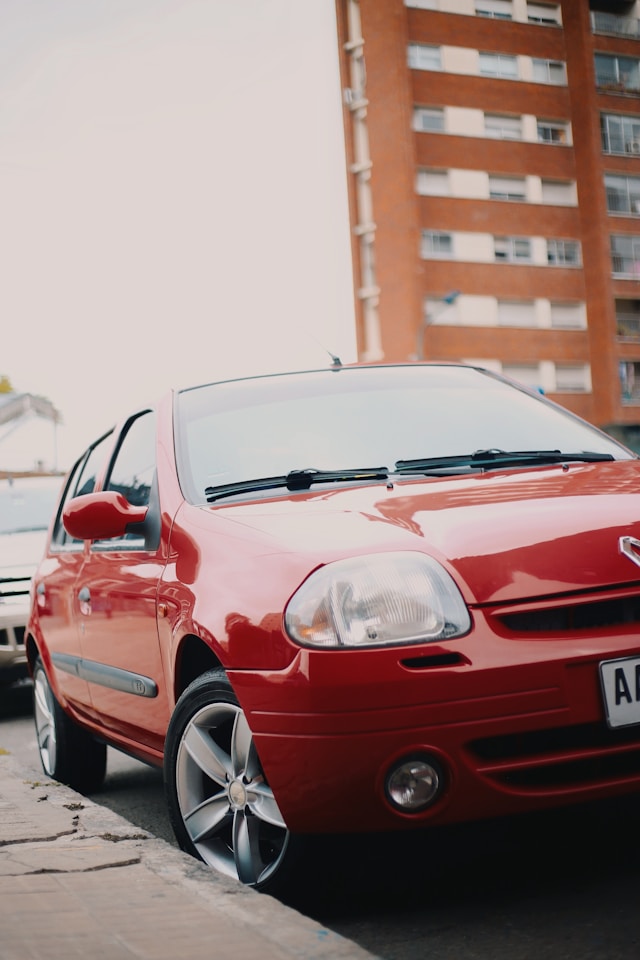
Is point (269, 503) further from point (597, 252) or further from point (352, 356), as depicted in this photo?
point (597, 252)

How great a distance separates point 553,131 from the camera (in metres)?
52.2

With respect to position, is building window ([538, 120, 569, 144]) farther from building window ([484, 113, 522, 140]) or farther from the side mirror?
the side mirror

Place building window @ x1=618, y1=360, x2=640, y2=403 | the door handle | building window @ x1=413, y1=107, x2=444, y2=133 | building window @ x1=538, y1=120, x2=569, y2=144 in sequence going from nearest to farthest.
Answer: the door handle < building window @ x1=413, y1=107, x2=444, y2=133 < building window @ x1=618, y1=360, x2=640, y2=403 < building window @ x1=538, y1=120, x2=569, y2=144

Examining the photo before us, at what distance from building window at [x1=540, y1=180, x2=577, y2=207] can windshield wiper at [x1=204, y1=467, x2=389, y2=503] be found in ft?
164

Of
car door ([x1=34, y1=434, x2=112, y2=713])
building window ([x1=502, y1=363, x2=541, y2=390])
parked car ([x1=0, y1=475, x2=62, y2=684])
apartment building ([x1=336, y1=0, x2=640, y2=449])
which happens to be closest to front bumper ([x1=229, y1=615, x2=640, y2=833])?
car door ([x1=34, y1=434, x2=112, y2=713])

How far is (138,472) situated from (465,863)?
6.19 feet

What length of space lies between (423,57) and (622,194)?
9814 millimetres

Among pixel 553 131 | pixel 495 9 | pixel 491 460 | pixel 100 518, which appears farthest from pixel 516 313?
pixel 100 518

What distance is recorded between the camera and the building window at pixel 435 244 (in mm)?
48562

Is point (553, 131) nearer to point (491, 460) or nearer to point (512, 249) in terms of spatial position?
point (512, 249)

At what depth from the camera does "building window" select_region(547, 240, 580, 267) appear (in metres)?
51.6

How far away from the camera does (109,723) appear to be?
Answer: 4.59 metres

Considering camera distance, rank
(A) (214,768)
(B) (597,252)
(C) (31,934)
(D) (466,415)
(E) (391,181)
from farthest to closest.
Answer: (B) (597,252) → (E) (391,181) → (D) (466,415) → (A) (214,768) → (C) (31,934)

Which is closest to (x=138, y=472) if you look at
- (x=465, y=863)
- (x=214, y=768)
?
(x=214, y=768)
